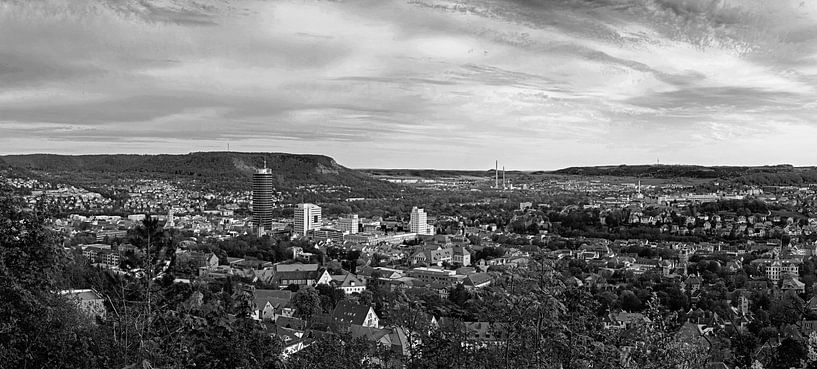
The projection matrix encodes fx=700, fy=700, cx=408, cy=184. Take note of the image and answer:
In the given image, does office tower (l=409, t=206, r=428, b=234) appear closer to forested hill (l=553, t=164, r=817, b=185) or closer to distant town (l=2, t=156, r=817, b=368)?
distant town (l=2, t=156, r=817, b=368)

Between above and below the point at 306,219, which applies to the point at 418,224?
below

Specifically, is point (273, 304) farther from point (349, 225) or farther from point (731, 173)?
point (731, 173)

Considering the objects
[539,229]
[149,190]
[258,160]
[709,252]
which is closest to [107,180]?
[149,190]

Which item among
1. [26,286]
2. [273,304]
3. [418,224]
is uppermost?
[26,286]

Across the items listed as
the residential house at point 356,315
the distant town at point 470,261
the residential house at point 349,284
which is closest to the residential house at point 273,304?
the distant town at point 470,261

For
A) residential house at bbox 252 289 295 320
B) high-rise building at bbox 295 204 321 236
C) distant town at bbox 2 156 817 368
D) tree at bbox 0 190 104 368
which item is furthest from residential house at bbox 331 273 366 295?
high-rise building at bbox 295 204 321 236

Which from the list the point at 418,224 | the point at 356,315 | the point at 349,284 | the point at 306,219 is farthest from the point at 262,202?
the point at 356,315

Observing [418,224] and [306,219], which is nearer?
[418,224]
